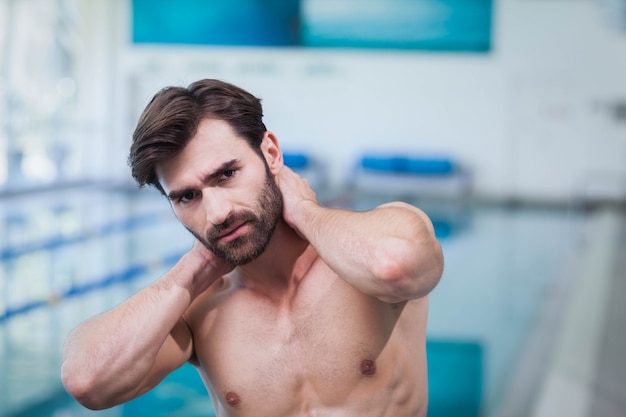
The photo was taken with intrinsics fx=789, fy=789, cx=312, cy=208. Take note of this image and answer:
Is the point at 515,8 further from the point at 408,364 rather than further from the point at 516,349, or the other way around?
the point at 408,364

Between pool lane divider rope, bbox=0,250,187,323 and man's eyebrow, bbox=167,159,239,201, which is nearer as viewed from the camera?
man's eyebrow, bbox=167,159,239,201

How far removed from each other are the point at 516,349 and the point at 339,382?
370 centimetres

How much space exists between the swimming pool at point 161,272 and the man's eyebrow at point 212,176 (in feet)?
8.61

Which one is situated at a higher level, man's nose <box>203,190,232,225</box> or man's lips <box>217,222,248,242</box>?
man's nose <box>203,190,232,225</box>

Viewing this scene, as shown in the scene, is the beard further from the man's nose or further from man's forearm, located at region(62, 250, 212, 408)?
man's forearm, located at region(62, 250, 212, 408)

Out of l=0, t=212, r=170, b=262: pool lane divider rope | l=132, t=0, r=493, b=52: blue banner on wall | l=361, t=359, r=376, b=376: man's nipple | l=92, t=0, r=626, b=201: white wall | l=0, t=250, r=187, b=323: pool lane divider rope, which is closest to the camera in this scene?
l=361, t=359, r=376, b=376: man's nipple

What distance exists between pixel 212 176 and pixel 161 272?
583 centimetres

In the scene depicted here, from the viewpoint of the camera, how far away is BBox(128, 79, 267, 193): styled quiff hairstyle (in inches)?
57.9

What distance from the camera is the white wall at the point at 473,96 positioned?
14922 mm

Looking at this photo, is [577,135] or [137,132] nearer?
[137,132]

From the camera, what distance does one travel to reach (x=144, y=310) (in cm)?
156

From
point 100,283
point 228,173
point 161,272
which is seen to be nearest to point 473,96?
point 161,272

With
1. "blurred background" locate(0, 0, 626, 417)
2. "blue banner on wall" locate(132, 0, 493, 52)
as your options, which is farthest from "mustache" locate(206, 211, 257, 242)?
"blue banner on wall" locate(132, 0, 493, 52)

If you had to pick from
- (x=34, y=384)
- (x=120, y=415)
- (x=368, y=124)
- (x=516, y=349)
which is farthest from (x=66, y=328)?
(x=368, y=124)
